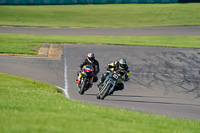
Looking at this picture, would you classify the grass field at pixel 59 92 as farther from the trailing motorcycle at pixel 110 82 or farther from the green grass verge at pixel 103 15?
the trailing motorcycle at pixel 110 82

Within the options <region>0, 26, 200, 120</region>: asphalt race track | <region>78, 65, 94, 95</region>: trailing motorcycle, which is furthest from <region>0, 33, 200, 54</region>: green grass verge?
<region>78, 65, 94, 95</region>: trailing motorcycle

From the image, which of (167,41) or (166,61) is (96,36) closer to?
(167,41)

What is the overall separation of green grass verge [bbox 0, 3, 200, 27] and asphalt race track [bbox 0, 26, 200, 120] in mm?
15285

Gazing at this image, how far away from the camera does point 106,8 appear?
51156mm

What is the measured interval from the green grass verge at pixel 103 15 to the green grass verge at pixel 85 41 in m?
7.44

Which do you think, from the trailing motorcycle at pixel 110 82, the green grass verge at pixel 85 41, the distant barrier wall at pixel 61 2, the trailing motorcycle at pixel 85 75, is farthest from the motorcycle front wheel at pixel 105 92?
the distant barrier wall at pixel 61 2

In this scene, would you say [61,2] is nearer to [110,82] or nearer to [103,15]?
[103,15]

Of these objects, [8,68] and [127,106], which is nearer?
[127,106]

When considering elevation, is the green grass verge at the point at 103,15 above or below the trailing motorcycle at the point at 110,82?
above

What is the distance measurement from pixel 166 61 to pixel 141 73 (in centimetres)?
349

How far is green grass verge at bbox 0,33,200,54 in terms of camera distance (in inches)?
1142

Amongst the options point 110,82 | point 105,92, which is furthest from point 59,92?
point 110,82

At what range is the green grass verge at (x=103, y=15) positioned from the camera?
4472 centimetres

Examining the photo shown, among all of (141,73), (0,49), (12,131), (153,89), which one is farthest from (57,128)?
(0,49)
